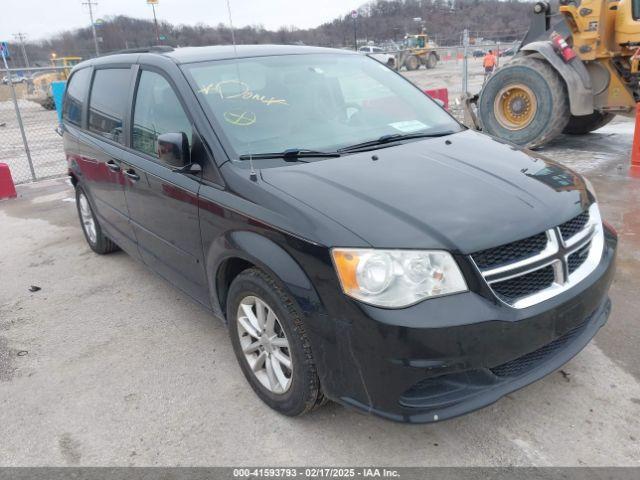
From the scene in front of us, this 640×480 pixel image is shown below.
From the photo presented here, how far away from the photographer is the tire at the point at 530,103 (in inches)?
304

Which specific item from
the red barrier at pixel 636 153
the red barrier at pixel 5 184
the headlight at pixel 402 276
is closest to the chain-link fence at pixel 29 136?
the red barrier at pixel 5 184

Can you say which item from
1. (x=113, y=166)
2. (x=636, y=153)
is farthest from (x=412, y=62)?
(x=113, y=166)

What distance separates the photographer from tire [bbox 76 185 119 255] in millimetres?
5047

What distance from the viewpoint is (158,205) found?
3.41 metres

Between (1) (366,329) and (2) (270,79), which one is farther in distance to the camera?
(2) (270,79)

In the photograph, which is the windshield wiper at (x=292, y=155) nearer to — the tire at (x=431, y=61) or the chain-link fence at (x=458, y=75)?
the chain-link fence at (x=458, y=75)

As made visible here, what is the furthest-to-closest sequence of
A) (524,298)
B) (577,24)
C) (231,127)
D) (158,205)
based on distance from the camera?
(577,24), (158,205), (231,127), (524,298)

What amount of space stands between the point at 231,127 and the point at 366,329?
145 centimetres

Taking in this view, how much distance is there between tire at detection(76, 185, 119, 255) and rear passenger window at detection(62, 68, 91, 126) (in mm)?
690

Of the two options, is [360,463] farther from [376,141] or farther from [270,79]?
[270,79]

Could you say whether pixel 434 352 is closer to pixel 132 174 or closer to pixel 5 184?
pixel 132 174

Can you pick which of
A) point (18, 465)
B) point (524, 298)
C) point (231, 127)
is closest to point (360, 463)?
point (524, 298)

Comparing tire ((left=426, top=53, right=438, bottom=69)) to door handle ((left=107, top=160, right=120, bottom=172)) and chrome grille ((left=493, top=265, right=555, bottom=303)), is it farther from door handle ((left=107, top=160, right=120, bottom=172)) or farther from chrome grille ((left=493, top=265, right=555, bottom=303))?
chrome grille ((left=493, top=265, right=555, bottom=303))

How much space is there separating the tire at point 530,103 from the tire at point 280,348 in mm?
6036
